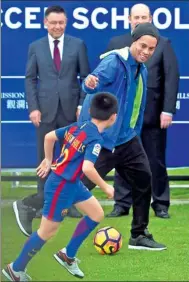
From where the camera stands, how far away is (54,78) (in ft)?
28.9

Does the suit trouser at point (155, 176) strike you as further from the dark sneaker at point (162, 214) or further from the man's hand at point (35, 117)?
the man's hand at point (35, 117)

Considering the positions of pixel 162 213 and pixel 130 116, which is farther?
pixel 162 213

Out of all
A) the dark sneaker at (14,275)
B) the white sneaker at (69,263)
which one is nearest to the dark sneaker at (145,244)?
the white sneaker at (69,263)

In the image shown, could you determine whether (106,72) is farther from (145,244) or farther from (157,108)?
(157,108)

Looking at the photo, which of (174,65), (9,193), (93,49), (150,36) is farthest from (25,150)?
(150,36)

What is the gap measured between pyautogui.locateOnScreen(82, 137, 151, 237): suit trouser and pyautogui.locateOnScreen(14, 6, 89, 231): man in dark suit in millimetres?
1590

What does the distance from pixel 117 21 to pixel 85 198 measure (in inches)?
146

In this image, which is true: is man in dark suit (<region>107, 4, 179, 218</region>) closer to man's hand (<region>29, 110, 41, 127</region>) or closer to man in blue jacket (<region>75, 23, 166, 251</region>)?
man's hand (<region>29, 110, 41, 127</region>)

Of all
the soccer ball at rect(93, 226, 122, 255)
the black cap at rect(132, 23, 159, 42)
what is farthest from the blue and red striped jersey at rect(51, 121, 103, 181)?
the soccer ball at rect(93, 226, 122, 255)

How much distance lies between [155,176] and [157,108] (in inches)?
23.5

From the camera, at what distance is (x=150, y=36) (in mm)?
6484

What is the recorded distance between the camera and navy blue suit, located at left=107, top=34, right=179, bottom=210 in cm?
855

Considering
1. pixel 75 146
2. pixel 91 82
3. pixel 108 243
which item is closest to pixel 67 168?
pixel 75 146

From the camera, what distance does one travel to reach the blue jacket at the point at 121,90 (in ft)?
21.5
